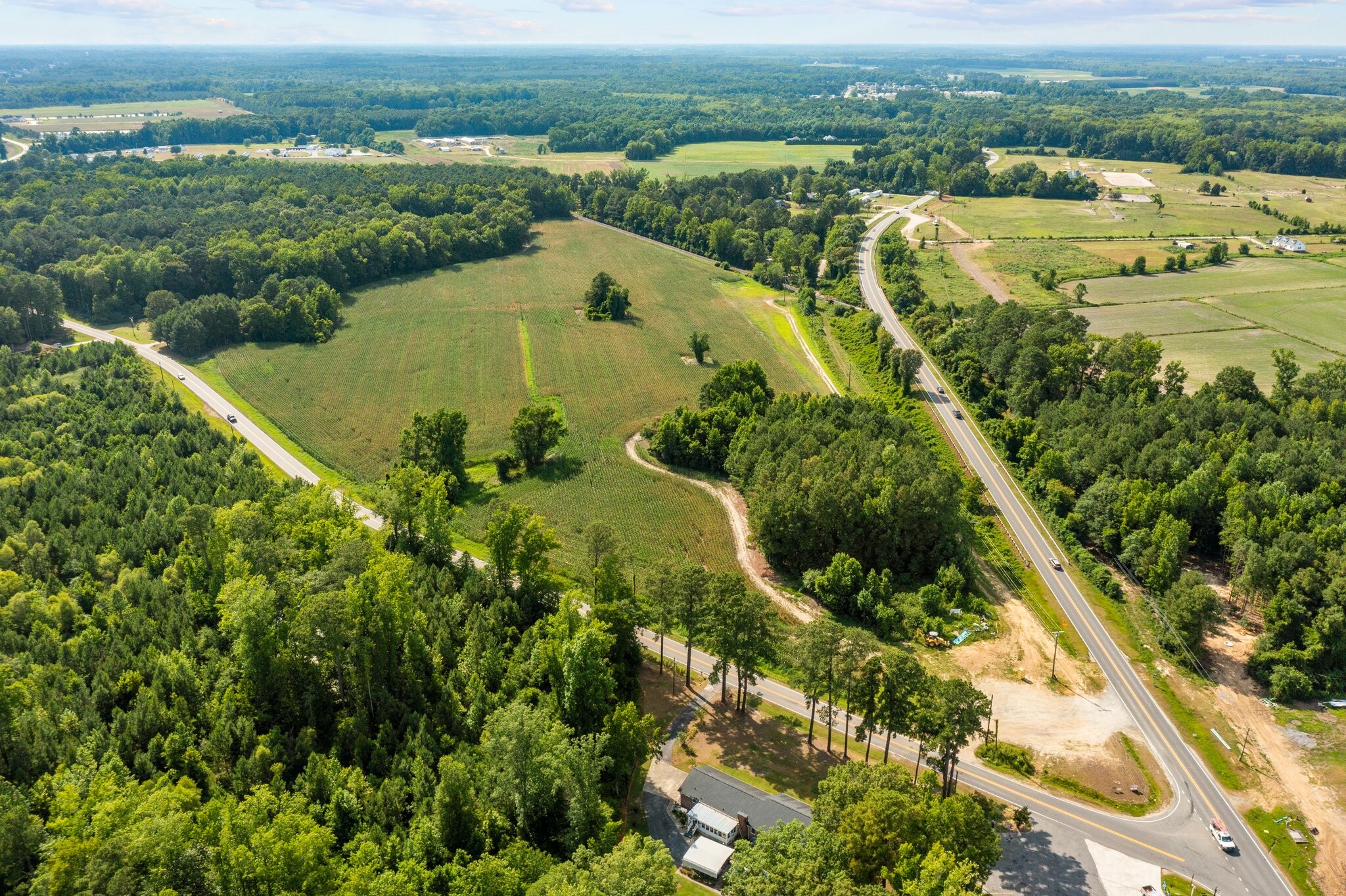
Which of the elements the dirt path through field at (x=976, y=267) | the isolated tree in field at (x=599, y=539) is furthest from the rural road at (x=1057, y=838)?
the dirt path through field at (x=976, y=267)

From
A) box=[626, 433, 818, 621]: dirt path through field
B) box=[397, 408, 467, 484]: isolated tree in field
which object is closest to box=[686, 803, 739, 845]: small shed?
box=[626, 433, 818, 621]: dirt path through field

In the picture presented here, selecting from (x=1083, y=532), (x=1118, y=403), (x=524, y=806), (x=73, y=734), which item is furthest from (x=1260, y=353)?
(x=73, y=734)

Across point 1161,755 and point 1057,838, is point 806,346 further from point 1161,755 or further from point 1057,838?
point 1057,838

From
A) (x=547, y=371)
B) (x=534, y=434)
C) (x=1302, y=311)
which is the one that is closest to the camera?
(x=534, y=434)

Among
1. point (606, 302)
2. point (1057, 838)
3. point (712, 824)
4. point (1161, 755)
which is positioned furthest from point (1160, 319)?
point (712, 824)

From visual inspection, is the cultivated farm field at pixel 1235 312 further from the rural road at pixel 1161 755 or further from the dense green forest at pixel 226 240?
the dense green forest at pixel 226 240

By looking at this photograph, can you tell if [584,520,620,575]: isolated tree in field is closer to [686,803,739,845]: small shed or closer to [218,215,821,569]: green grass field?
[218,215,821,569]: green grass field
